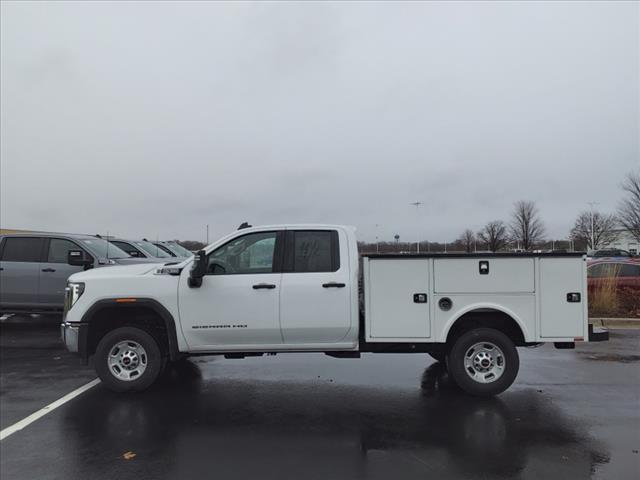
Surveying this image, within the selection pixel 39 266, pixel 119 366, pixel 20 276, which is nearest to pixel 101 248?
pixel 39 266

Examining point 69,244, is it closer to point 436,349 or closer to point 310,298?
point 310,298

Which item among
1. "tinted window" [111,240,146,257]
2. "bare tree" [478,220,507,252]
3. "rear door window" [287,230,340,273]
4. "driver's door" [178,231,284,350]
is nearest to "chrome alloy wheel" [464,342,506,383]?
"rear door window" [287,230,340,273]

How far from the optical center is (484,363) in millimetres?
5809

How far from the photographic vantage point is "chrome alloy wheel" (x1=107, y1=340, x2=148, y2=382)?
19.7ft

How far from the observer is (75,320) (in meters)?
5.99

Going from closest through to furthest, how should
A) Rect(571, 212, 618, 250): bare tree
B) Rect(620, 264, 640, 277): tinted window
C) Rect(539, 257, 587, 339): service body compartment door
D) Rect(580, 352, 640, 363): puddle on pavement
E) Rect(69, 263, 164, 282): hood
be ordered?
Rect(539, 257, 587, 339): service body compartment door
Rect(69, 263, 164, 282): hood
Rect(580, 352, 640, 363): puddle on pavement
Rect(620, 264, 640, 277): tinted window
Rect(571, 212, 618, 250): bare tree

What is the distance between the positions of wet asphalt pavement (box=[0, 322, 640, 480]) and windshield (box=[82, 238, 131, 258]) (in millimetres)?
3370

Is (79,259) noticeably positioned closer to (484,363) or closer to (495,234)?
(484,363)

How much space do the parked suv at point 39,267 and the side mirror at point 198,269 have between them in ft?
17.1

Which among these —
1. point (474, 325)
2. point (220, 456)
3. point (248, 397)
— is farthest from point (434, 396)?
point (220, 456)

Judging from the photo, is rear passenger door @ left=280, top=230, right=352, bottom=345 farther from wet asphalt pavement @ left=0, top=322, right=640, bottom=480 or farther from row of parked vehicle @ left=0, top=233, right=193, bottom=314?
row of parked vehicle @ left=0, top=233, right=193, bottom=314

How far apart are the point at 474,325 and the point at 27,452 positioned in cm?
489

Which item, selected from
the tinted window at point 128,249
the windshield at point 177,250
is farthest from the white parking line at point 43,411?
the windshield at point 177,250

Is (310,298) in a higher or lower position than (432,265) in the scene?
lower
